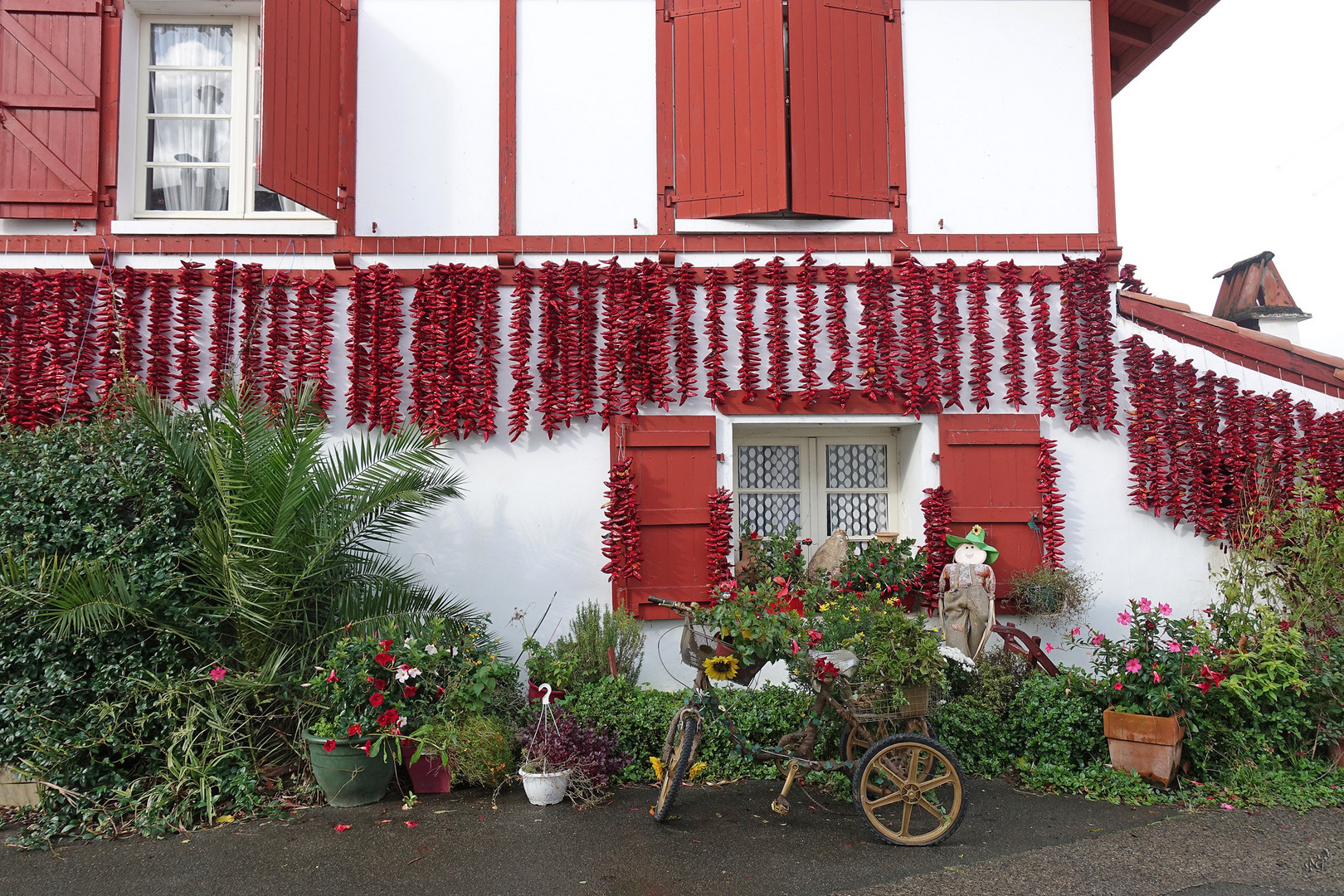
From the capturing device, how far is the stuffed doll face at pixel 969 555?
19.2 ft

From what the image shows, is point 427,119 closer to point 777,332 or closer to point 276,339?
point 276,339

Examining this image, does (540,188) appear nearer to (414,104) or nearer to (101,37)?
(414,104)

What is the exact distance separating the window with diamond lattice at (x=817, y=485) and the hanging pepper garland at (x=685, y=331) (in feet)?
2.18

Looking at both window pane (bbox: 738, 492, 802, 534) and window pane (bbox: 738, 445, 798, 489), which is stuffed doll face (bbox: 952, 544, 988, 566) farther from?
window pane (bbox: 738, 445, 798, 489)

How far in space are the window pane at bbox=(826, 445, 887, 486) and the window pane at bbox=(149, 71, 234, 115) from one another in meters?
5.13

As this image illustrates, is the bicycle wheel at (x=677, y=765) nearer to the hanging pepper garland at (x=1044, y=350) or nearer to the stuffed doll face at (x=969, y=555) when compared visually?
the stuffed doll face at (x=969, y=555)

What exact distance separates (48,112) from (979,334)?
6.68 m

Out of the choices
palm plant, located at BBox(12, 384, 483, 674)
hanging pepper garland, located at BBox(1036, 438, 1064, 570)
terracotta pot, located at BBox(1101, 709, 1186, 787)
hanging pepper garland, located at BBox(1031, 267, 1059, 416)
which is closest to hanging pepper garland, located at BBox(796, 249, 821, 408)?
hanging pepper garland, located at BBox(1031, 267, 1059, 416)

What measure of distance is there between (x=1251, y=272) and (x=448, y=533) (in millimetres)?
11172

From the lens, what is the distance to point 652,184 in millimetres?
6332

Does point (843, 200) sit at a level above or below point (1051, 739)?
above

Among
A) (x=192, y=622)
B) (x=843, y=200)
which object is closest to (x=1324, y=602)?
(x=843, y=200)

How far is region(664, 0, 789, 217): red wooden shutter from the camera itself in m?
6.25

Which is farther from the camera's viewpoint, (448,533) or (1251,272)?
(1251,272)
